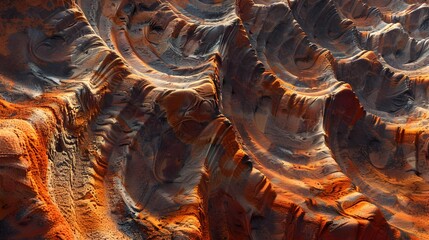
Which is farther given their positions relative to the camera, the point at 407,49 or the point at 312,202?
the point at 407,49

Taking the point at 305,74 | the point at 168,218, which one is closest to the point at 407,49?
the point at 305,74

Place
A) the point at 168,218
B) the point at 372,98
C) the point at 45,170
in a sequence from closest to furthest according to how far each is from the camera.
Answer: the point at 45,170 < the point at 168,218 < the point at 372,98

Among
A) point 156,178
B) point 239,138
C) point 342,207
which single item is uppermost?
point 239,138

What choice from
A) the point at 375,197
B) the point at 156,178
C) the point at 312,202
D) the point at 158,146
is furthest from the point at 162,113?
the point at 375,197

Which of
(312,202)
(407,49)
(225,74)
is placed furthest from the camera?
(407,49)

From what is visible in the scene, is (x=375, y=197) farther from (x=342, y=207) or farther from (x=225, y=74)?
(x=225, y=74)

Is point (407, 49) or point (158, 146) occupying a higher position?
point (407, 49)

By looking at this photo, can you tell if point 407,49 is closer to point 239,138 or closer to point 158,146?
point 239,138
